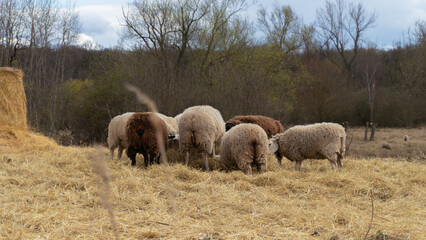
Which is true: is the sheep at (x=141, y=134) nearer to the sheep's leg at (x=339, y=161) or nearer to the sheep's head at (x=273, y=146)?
the sheep's head at (x=273, y=146)

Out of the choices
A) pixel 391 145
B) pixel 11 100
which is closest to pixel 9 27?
pixel 11 100

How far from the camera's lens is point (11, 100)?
34.2ft

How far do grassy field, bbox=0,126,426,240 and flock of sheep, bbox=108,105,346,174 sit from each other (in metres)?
0.65

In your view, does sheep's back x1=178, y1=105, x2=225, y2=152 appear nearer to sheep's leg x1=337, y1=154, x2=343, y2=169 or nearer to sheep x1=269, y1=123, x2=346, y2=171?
sheep x1=269, y1=123, x2=346, y2=171

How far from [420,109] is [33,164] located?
97.0ft

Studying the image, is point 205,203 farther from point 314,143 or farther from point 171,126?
point 171,126

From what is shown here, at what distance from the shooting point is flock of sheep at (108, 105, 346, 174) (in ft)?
24.4

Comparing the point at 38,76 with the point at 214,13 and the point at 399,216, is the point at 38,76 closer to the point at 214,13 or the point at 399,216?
the point at 214,13

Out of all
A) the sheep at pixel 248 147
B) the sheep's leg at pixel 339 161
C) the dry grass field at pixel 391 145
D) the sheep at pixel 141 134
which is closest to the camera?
the sheep at pixel 248 147

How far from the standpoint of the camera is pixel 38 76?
61.6 ft

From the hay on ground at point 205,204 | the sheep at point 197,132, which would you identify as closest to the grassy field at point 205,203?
the hay on ground at point 205,204

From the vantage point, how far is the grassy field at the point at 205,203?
4.03 meters

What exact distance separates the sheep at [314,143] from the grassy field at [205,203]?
62 centimetres

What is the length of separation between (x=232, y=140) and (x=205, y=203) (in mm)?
2617
